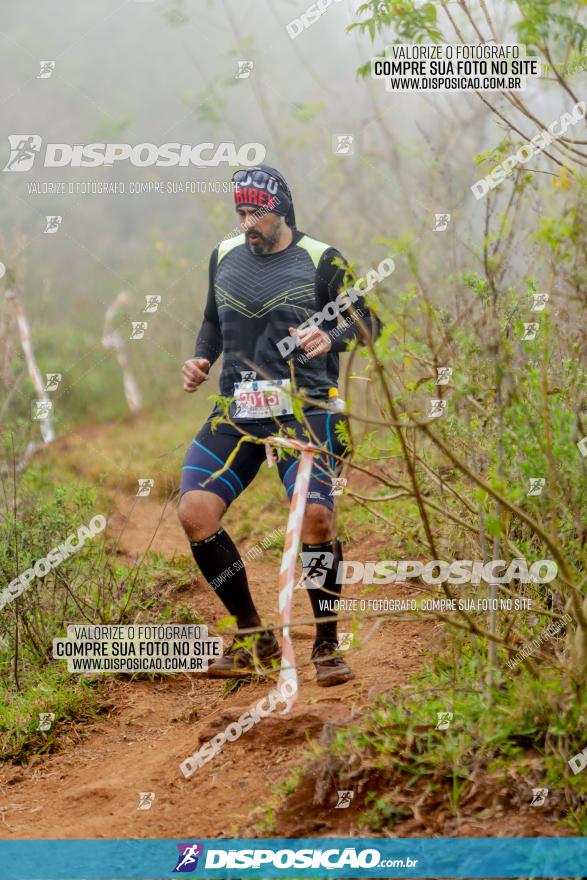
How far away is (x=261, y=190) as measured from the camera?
492 cm

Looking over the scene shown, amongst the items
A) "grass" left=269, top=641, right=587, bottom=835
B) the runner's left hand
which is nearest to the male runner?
the runner's left hand

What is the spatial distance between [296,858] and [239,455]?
189 centimetres

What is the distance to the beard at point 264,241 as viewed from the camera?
16.4ft

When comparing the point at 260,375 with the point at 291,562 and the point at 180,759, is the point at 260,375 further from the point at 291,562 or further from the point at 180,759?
the point at 180,759

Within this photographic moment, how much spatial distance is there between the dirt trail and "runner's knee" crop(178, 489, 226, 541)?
2.49 feet

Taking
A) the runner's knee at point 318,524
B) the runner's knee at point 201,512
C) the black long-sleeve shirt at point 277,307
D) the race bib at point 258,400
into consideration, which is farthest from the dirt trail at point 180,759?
the black long-sleeve shirt at point 277,307

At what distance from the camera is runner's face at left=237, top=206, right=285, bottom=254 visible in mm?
4965

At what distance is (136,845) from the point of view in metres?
3.83

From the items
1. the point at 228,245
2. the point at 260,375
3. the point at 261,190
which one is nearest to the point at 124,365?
the point at 228,245

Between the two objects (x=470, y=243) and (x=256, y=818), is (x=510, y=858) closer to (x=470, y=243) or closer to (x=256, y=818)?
(x=256, y=818)

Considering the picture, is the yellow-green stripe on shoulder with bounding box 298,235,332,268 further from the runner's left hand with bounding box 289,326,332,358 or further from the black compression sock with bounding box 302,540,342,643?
the black compression sock with bounding box 302,540,342,643

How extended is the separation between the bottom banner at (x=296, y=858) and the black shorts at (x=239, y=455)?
154cm

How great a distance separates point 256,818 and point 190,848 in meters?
0.24

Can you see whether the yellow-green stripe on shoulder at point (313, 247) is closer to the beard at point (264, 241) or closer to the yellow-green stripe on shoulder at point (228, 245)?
the beard at point (264, 241)
